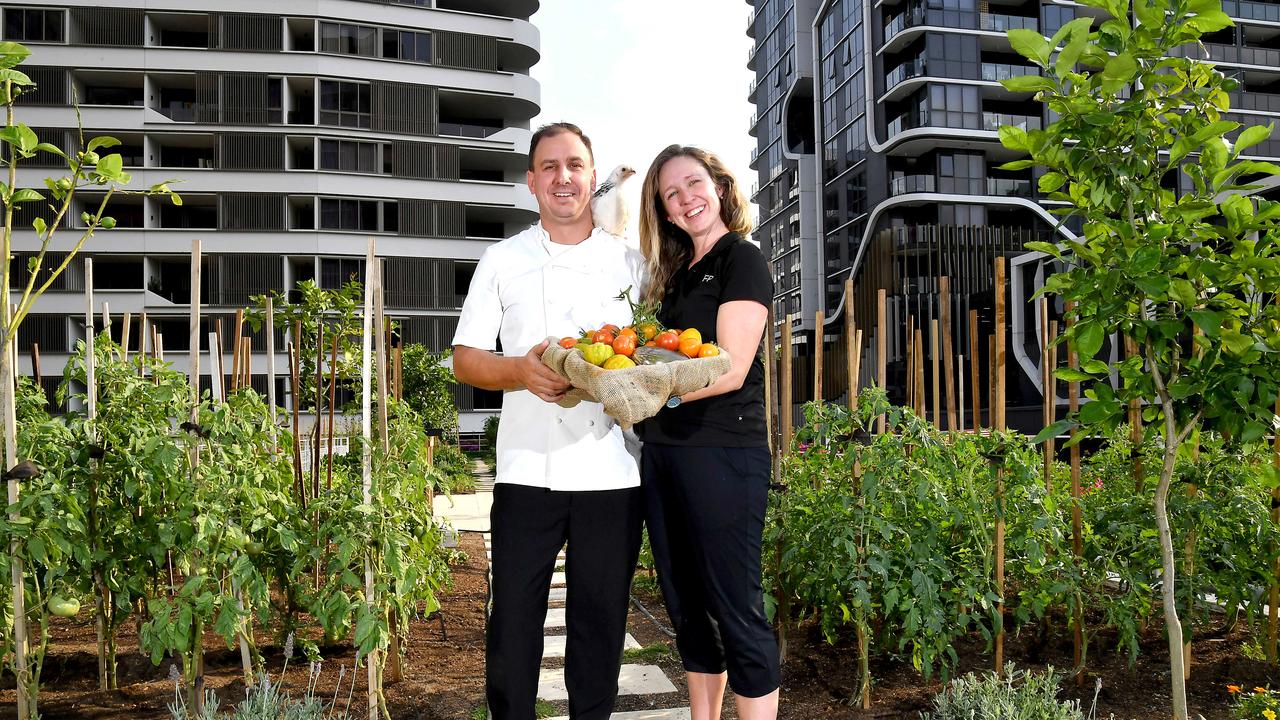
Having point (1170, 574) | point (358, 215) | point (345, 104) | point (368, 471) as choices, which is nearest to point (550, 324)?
point (368, 471)

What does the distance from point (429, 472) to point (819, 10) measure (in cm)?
3659

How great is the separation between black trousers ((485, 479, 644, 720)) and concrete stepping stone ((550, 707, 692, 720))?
94cm

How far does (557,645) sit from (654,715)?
122 cm

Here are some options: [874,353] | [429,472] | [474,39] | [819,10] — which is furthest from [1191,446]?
[819,10]

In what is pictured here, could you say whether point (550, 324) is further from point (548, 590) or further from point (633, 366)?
point (548, 590)

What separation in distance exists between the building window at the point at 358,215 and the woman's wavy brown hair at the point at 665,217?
2665 cm

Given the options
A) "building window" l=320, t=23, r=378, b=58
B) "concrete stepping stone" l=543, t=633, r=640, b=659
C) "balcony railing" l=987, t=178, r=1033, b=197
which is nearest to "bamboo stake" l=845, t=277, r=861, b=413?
"concrete stepping stone" l=543, t=633, r=640, b=659

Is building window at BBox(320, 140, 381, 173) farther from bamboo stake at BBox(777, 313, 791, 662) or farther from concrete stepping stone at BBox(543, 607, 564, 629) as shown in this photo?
bamboo stake at BBox(777, 313, 791, 662)

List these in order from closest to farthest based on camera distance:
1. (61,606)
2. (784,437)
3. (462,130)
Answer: (61,606) → (784,437) → (462,130)

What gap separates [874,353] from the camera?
78.9ft

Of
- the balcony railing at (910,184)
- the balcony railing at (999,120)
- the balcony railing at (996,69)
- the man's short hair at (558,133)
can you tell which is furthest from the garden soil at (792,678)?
the balcony railing at (996,69)

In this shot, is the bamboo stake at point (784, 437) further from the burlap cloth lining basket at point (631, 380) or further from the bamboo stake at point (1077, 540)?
the burlap cloth lining basket at point (631, 380)

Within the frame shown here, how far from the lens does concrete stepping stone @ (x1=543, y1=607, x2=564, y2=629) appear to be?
4714 mm

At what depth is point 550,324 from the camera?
2371 millimetres
